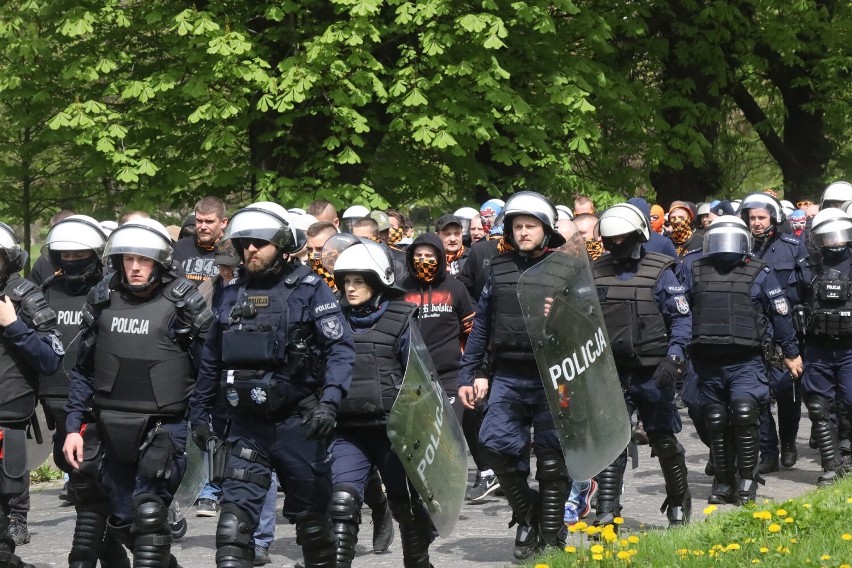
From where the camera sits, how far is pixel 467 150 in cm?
1798

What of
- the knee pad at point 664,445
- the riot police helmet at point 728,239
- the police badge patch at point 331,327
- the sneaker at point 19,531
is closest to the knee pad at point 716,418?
the riot police helmet at point 728,239

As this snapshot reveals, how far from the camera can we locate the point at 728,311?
9.59m

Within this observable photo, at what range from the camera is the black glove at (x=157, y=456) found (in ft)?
21.5

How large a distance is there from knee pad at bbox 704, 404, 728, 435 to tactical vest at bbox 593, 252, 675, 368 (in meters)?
1.31

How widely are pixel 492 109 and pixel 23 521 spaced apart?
10314 mm

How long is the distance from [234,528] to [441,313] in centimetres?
382

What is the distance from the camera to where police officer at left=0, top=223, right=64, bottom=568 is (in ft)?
23.2

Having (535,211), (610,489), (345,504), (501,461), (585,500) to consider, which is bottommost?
(585,500)

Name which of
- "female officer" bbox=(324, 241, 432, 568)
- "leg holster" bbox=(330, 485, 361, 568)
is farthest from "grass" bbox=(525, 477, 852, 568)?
"leg holster" bbox=(330, 485, 361, 568)

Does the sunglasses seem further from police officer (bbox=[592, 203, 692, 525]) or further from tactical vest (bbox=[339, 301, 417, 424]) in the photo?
police officer (bbox=[592, 203, 692, 525])

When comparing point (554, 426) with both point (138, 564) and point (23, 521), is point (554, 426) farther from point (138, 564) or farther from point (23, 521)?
point (23, 521)

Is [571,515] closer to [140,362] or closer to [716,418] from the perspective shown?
[716,418]

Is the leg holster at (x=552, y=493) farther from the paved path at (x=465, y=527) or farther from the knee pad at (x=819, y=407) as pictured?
the knee pad at (x=819, y=407)

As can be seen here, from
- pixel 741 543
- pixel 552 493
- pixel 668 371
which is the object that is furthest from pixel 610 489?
pixel 741 543
